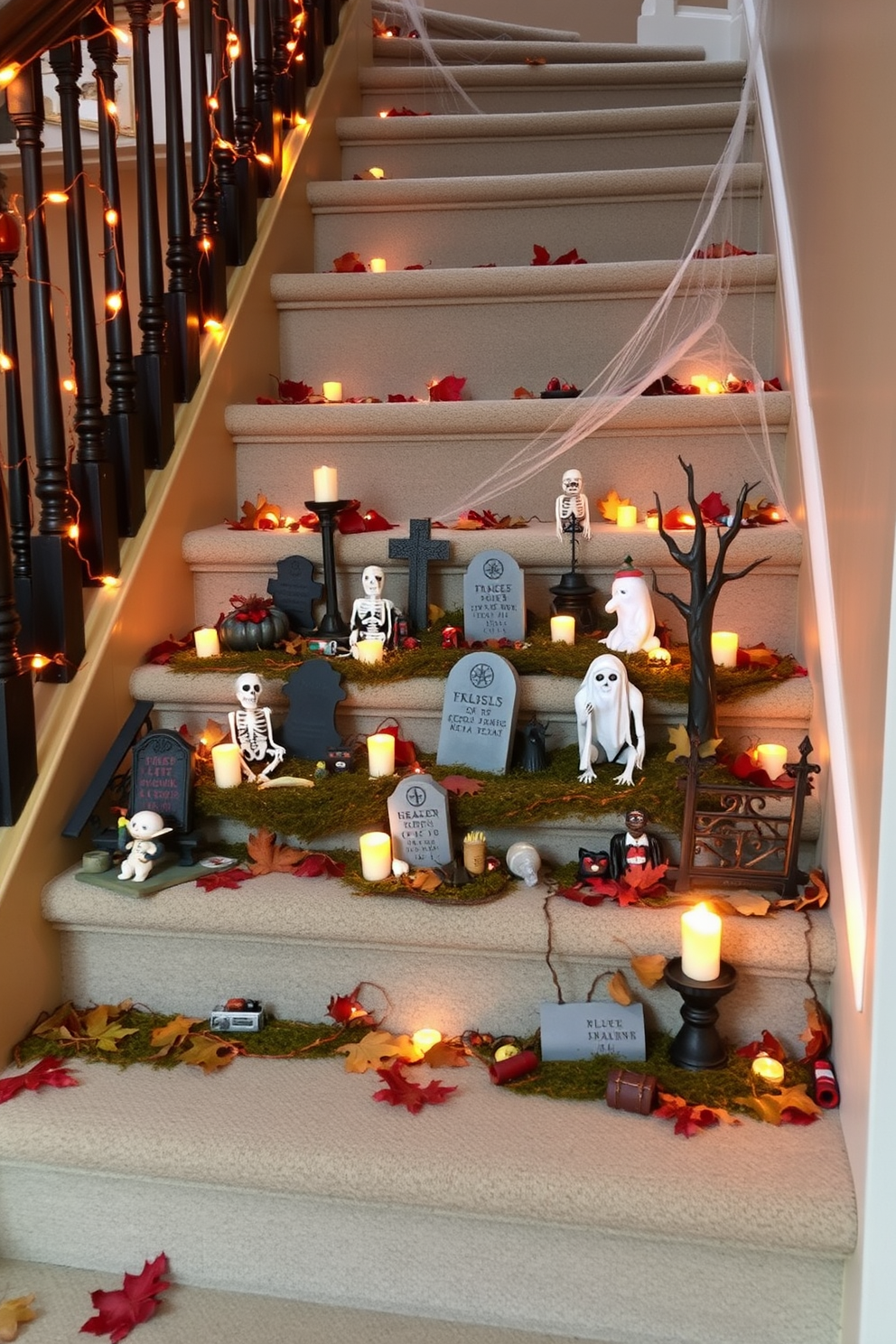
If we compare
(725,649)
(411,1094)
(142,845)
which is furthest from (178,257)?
(411,1094)

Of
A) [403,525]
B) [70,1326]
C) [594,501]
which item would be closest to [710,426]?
[594,501]

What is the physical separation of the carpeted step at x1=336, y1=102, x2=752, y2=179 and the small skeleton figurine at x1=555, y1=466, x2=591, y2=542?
135 centimetres

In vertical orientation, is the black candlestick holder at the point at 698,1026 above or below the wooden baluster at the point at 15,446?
below

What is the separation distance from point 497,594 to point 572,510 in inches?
7.8

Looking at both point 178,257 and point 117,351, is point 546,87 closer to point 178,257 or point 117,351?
point 178,257

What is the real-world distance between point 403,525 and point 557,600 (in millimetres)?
384

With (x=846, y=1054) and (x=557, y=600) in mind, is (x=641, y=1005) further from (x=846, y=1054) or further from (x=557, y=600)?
(x=557, y=600)

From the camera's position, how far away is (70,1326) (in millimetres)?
1282

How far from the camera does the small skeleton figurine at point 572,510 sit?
1.87 meters

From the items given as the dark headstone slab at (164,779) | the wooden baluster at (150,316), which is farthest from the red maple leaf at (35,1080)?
the wooden baluster at (150,316)

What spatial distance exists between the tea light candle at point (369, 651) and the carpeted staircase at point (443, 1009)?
0.20 ft

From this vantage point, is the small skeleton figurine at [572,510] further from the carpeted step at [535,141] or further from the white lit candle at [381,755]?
the carpeted step at [535,141]

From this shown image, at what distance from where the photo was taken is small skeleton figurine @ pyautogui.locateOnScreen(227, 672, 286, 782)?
5.77 ft

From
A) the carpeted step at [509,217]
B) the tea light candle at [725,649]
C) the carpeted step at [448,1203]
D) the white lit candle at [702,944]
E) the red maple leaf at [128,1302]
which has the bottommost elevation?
the red maple leaf at [128,1302]
